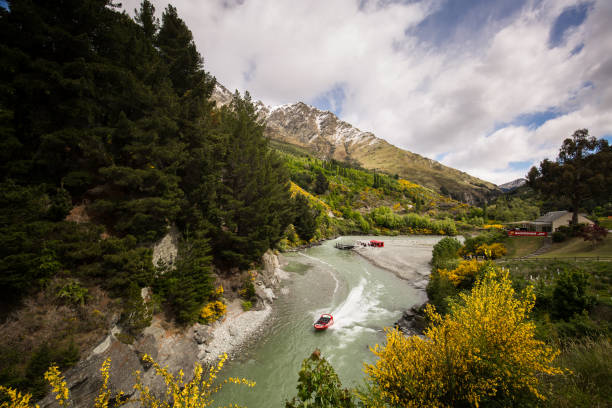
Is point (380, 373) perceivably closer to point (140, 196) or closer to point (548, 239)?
point (140, 196)

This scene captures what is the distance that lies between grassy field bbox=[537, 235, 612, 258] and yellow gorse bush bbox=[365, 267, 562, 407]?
25.6 meters

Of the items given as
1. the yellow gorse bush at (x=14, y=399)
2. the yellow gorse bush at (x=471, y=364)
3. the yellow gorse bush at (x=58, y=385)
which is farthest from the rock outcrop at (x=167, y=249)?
the yellow gorse bush at (x=471, y=364)

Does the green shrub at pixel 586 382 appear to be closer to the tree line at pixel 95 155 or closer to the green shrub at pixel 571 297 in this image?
the green shrub at pixel 571 297

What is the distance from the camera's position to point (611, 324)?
34.4 feet

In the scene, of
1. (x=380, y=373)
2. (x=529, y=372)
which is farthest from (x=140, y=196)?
(x=529, y=372)

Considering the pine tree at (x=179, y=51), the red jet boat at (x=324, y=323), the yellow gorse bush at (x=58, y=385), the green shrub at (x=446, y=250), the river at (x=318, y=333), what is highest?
the pine tree at (x=179, y=51)

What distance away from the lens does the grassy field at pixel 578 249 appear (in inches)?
847

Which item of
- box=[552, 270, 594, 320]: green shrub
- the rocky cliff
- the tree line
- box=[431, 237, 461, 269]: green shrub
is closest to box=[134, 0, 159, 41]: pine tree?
the tree line

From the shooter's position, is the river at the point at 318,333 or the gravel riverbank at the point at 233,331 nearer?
the river at the point at 318,333

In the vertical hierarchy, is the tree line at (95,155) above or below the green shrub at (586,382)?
above

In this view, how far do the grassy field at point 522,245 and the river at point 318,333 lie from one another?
15028 millimetres

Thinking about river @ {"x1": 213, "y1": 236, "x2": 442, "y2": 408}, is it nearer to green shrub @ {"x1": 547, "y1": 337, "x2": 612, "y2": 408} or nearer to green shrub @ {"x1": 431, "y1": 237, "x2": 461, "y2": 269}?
green shrub @ {"x1": 431, "y1": 237, "x2": 461, "y2": 269}

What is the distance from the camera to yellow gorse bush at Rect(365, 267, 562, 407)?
6117 mm

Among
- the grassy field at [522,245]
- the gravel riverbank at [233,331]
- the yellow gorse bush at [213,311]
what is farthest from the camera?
the grassy field at [522,245]
